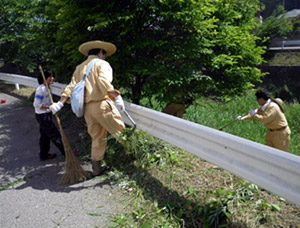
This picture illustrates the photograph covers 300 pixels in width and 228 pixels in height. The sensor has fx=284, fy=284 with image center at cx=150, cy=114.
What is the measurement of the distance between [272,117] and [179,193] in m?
2.55

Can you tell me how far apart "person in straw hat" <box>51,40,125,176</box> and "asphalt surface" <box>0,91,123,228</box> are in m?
0.48

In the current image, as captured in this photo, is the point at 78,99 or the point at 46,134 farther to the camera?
the point at 46,134

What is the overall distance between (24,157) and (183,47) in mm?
3286

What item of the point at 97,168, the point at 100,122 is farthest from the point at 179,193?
the point at 100,122

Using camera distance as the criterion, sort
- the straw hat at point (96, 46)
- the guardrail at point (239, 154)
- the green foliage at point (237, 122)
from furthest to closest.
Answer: the green foliage at point (237, 122) < the straw hat at point (96, 46) < the guardrail at point (239, 154)

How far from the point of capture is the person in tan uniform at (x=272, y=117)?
15.9 feet

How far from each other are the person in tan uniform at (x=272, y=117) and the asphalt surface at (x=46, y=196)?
9.31ft

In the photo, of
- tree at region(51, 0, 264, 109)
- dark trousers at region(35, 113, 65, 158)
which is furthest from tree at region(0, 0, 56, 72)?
dark trousers at region(35, 113, 65, 158)

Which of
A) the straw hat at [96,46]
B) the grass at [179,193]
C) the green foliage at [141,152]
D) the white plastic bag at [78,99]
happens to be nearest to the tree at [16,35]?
the straw hat at [96,46]

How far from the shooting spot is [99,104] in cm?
382

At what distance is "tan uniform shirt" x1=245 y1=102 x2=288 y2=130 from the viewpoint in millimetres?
4820

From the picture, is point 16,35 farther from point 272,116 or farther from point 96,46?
point 272,116

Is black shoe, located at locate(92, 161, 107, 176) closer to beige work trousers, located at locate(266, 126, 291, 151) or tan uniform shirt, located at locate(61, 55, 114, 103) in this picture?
tan uniform shirt, located at locate(61, 55, 114, 103)

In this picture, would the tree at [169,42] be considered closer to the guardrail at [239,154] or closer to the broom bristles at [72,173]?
the guardrail at [239,154]
